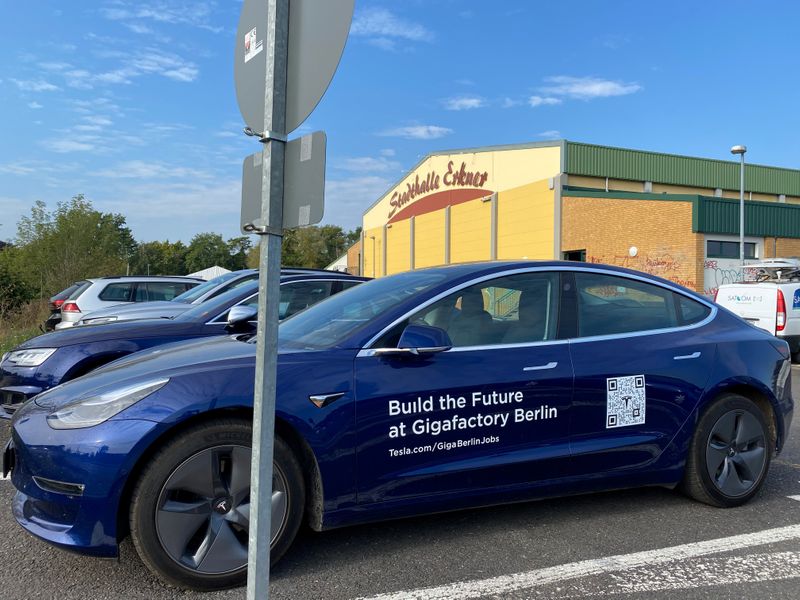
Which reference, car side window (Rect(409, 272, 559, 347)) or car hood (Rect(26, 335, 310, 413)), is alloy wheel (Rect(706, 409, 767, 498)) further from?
car hood (Rect(26, 335, 310, 413))

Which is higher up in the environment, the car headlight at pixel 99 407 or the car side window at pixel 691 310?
the car side window at pixel 691 310

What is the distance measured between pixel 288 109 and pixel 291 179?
0.78ft

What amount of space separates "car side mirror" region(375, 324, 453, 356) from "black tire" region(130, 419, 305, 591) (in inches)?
27.7

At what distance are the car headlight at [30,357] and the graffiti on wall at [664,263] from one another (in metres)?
18.8

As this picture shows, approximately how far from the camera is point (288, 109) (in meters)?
2.11

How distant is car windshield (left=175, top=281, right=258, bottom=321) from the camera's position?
5.95 meters

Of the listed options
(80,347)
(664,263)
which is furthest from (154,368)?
(664,263)

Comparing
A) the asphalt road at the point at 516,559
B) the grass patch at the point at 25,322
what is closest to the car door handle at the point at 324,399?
the asphalt road at the point at 516,559

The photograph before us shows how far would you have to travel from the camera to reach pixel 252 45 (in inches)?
90.1

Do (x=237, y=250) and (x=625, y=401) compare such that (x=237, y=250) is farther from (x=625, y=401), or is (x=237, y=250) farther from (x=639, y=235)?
(x=625, y=401)

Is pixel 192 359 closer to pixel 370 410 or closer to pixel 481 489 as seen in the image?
pixel 370 410

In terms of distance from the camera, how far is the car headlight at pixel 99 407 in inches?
111

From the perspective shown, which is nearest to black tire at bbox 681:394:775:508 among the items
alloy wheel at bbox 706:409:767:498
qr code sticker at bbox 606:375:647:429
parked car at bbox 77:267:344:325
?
alloy wheel at bbox 706:409:767:498

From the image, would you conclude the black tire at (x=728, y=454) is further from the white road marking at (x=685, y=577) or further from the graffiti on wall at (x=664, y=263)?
the graffiti on wall at (x=664, y=263)
